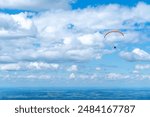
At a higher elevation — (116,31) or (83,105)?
(116,31)

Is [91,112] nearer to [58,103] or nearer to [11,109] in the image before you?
[58,103]

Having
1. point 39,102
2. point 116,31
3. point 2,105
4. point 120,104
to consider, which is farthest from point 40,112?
point 116,31

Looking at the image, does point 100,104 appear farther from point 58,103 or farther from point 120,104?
point 58,103

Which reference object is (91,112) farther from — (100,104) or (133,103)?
(133,103)

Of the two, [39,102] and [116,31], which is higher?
[116,31]

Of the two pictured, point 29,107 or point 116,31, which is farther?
point 116,31

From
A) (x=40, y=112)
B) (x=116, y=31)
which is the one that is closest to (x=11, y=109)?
(x=40, y=112)

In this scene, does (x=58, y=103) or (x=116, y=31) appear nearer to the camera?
(x=58, y=103)

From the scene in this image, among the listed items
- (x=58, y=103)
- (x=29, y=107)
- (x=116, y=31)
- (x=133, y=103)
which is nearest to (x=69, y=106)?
(x=58, y=103)
